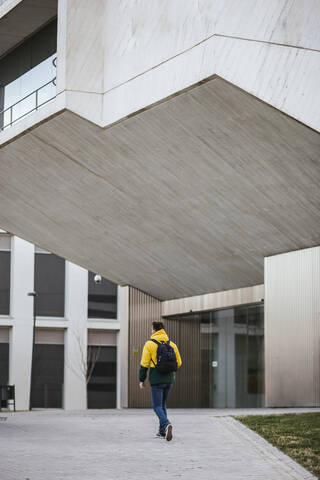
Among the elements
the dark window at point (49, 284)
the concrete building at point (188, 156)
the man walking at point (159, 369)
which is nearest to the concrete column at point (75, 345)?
the dark window at point (49, 284)

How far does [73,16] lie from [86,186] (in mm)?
4582

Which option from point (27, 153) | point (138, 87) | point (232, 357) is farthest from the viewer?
point (232, 357)

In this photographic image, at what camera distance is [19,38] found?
24656 millimetres

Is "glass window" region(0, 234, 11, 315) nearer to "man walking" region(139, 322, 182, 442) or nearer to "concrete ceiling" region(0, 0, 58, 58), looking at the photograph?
"concrete ceiling" region(0, 0, 58, 58)

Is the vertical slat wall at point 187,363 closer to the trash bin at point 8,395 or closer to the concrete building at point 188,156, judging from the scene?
the concrete building at point 188,156

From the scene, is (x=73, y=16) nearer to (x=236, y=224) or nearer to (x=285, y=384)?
(x=236, y=224)

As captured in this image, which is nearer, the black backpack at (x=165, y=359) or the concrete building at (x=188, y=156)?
the black backpack at (x=165, y=359)

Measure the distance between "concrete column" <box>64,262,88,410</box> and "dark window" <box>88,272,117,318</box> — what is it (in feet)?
1.22

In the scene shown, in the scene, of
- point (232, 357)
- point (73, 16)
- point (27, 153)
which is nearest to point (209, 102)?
point (73, 16)

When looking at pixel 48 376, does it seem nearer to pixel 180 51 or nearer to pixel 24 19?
pixel 24 19

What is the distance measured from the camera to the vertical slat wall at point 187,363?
30359 mm

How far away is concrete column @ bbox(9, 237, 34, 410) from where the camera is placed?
4050 centimetres

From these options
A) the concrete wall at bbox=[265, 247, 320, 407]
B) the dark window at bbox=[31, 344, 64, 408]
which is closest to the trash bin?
the dark window at bbox=[31, 344, 64, 408]

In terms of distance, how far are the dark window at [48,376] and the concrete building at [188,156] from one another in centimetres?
1373
